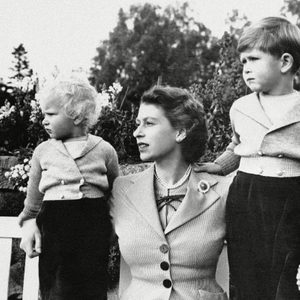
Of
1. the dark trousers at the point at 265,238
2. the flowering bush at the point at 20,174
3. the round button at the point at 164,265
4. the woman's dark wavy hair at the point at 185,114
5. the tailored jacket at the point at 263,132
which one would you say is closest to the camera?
the dark trousers at the point at 265,238

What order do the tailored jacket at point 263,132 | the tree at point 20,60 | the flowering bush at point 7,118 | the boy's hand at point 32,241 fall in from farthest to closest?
the tree at point 20,60, the flowering bush at point 7,118, the boy's hand at point 32,241, the tailored jacket at point 263,132

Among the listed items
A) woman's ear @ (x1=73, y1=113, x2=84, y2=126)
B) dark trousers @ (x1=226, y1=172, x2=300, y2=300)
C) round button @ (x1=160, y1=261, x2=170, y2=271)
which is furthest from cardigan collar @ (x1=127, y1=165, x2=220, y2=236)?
woman's ear @ (x1=73, y1=113, x2=84, y2=126)

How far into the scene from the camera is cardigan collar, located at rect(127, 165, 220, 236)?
272cm

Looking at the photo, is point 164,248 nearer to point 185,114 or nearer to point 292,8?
point 185,114

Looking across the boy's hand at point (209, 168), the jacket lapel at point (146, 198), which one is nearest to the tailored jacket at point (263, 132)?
the boy's hand at point (209, 168)

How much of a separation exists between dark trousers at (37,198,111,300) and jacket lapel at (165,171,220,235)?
0.38m

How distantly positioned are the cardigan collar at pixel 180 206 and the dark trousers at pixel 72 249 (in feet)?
0.72

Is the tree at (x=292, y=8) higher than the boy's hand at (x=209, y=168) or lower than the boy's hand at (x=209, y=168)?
higher

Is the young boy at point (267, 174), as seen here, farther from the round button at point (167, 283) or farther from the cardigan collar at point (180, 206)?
the round button at point (167, 283)

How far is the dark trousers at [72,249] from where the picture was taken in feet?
8.90

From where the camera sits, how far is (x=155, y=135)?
9.20 ft

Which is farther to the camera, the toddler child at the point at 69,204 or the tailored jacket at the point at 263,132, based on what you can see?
the toddler child at the point at 69,204

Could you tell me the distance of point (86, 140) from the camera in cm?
292

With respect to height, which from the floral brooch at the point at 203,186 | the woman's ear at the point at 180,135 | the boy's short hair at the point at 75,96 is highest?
the boy's short hair at the point at 75,96
